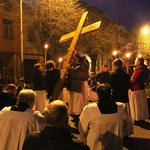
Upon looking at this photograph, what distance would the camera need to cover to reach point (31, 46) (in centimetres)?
3050

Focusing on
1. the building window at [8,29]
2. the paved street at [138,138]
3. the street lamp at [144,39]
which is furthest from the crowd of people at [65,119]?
the street lamp at [144,39]

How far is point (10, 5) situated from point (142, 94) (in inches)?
826

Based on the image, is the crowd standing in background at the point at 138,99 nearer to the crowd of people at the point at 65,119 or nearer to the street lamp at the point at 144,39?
the crowd of people at the point at 65,119

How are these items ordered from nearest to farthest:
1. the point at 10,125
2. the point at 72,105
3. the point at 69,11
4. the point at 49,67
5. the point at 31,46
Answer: the point at 10,125, the point at 49,67, the point at 72,105, the point at 69,11, the point at 31,46

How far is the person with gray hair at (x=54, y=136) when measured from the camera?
2.76 metres

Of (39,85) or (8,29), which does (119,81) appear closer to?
(39,85)

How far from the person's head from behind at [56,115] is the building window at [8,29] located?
25.8 m

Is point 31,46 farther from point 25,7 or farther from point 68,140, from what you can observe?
point 68,140

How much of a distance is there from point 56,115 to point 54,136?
0.85 feet

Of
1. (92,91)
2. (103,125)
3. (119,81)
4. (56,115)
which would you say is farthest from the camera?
(92,91)

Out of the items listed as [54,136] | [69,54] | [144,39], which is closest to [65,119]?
[54,136]

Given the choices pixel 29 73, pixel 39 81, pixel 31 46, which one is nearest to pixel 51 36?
pixel 31 46

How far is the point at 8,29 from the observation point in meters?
28.1

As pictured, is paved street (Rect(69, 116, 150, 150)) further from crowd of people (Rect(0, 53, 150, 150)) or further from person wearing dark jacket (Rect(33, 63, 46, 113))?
person wearing dark jacket (Rect(33, 63, 46, 113))
